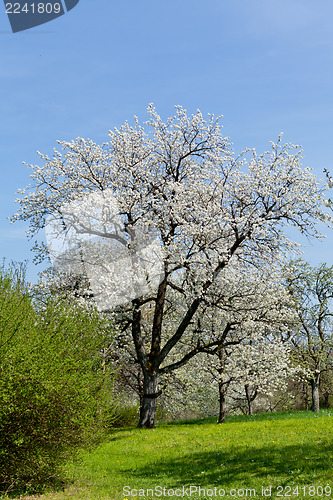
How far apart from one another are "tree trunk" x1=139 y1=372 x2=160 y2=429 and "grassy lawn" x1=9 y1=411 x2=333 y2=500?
239 centimetres

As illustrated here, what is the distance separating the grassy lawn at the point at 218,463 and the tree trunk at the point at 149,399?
2391 millimetres

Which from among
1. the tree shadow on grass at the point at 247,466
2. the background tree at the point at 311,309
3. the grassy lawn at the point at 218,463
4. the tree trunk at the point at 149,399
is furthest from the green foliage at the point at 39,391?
the background tree at the point at 311,309

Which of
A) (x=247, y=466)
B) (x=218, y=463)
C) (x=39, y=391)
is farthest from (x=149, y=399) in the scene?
(x=39, y=391)

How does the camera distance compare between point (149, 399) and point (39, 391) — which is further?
point (149, 399)

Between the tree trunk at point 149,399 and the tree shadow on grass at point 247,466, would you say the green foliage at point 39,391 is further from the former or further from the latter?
the tree trunk at point 149,399

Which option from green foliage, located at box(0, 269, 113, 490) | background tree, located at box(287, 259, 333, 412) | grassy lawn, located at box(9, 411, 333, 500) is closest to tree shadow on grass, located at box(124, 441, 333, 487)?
grassy lawn, located at box(9, 411, 333, 500)

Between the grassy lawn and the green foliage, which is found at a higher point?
the green foliage

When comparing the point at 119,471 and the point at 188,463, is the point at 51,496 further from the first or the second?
the point at 188,463

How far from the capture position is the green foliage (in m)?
11.7

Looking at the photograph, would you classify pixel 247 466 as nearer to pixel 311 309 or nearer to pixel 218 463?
pixel 218 463

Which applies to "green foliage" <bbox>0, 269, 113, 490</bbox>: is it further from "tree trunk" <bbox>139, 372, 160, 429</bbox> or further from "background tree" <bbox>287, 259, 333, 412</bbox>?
"background tree" <bbox>287, 259, 333, 412</bbox>

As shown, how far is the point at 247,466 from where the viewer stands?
13.3 m

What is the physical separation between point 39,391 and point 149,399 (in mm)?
12279

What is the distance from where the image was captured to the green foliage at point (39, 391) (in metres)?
11.7
